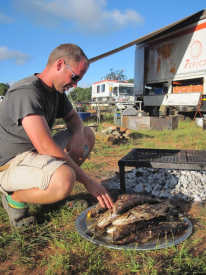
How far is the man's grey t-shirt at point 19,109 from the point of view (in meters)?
1.79

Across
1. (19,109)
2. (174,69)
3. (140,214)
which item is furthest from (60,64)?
(174,69)

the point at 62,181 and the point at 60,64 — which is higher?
the point at 60,64

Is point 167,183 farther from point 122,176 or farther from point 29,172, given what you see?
point 29,172

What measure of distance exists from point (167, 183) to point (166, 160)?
2.25 feet

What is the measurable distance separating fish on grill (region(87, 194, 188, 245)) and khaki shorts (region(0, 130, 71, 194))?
561 mm

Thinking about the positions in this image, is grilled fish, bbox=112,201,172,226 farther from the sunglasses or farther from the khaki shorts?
the sunglasses

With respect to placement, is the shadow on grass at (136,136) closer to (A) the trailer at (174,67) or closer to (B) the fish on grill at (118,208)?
(A) the trailer at (174,67)

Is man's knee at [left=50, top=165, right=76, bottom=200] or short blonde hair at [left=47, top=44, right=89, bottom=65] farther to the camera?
short blonde hair at [left=47, top=44, right=89, bottom=65]

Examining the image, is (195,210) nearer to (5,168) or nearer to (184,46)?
(5,168)

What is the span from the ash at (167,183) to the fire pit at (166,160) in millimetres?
393

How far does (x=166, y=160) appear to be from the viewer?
2.56 metres

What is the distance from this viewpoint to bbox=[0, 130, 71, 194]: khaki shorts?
1757 millimetres

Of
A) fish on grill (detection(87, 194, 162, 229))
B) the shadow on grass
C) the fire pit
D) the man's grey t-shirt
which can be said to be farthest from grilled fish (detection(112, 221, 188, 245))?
the shadow on grass

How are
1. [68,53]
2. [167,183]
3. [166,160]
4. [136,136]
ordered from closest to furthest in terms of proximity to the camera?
[68,53], [166,160], [167,183], [136,136]
